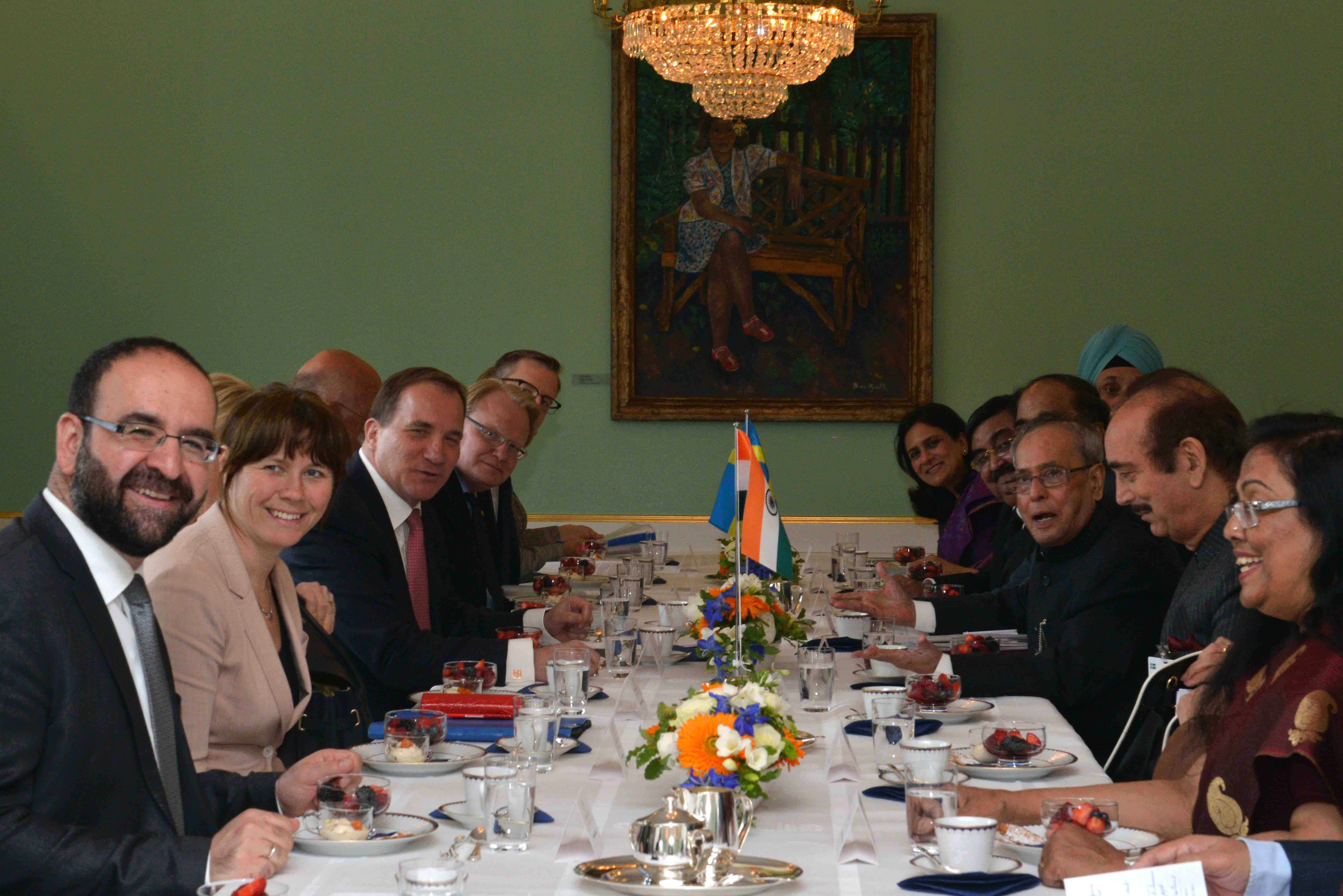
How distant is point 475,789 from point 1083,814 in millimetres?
889

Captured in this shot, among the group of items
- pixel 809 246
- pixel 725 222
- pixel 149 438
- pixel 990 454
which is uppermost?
pixel 725 222

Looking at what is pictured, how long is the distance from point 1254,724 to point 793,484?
5.78m

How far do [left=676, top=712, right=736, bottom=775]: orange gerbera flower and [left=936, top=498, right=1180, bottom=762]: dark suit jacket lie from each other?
144 cm

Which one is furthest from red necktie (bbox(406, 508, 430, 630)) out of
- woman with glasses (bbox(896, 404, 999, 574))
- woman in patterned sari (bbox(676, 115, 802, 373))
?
woman in patterned sari (bbox(676, 115, 802, 373))

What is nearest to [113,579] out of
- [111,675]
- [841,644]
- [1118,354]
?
[111,675]

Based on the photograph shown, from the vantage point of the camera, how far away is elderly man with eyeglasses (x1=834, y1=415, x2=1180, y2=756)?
11.1ft

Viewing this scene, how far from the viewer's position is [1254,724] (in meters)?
2.06

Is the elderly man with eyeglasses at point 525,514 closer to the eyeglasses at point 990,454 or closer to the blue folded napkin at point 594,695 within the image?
the eyeglasses at point 990,454

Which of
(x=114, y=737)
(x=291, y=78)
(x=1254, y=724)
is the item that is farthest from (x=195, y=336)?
(x=1254, y=724)

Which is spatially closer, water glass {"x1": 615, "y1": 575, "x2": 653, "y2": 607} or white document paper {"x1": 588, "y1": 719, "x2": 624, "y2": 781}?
white document paper {"x1": 588, "y1": 719, "x2": 624, "y2": 781}

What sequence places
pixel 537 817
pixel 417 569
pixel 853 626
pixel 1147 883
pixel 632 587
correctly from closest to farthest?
pixel 1147 883
pixel 537 817
pixel 853 626
pixel 417 569
pixel 632 587

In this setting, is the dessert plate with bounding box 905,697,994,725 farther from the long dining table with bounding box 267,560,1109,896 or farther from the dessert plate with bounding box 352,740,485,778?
the dessert plate with bounding box 352,740,485,778

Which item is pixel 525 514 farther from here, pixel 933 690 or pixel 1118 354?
pixel 933 690

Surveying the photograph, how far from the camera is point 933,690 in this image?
2.97m
